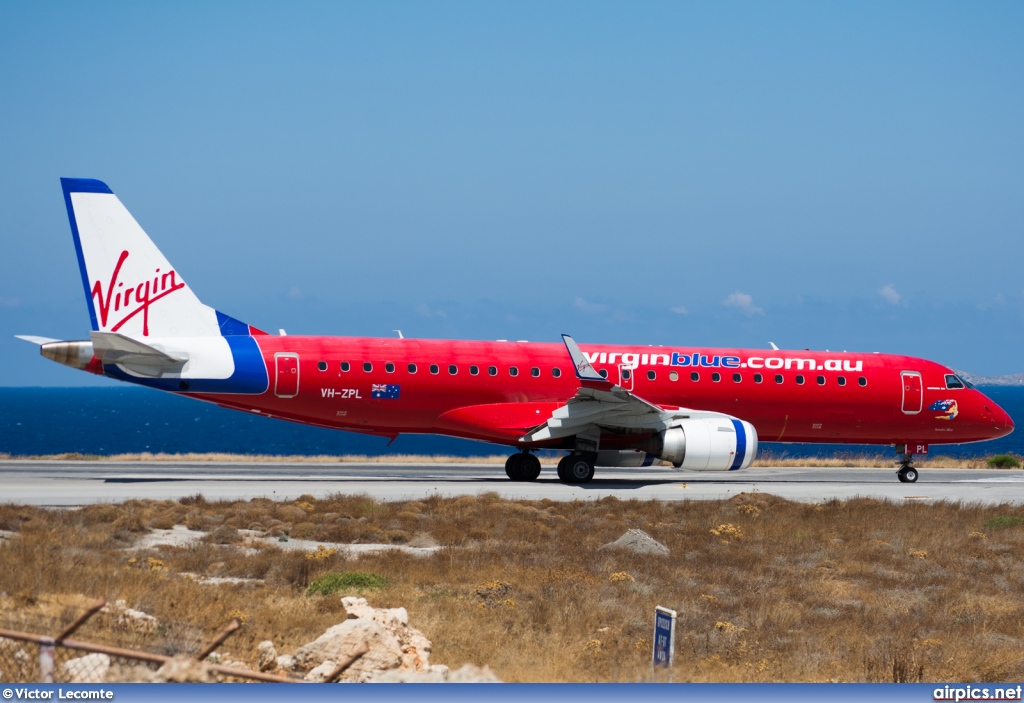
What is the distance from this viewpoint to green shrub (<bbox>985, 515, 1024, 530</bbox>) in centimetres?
2047

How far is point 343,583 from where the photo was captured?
13.2 metres

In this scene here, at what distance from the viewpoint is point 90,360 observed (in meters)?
25.1

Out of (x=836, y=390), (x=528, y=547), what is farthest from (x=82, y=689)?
(x=836, y=390)

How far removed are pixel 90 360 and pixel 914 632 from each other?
20083mm

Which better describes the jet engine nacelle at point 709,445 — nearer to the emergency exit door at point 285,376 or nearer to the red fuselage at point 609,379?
the red fuselage at point 609,379

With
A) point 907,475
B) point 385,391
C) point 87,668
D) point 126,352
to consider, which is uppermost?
point 126,352

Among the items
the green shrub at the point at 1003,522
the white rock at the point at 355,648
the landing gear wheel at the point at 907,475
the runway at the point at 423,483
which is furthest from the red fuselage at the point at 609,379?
the white rock at the point at 355,648

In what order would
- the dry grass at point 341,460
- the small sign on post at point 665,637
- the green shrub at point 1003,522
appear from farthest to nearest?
the dry grass at point 341,460 < the green shrub at point 1003,522 < the small sign on post at point 665,637

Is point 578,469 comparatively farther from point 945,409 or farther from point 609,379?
point 945,409

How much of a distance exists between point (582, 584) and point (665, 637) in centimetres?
488

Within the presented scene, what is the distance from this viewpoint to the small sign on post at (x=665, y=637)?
8.75m

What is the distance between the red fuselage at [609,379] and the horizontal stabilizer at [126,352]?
49.7 inches

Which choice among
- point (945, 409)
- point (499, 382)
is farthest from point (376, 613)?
point (945, 409)

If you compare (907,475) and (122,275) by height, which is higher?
(122,275)
